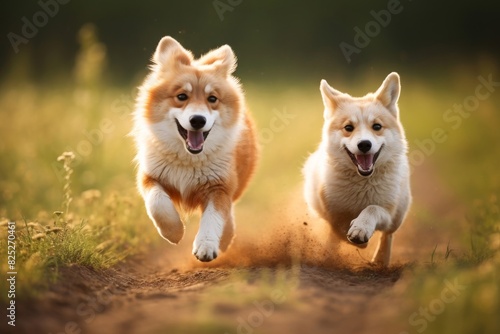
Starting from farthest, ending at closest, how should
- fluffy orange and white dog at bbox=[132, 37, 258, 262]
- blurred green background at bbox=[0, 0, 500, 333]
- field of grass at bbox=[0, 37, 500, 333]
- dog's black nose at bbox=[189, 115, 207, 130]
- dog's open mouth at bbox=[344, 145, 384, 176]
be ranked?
1. blurred green background at bbox=[0, 0, 500, 333]
2. dog's open mouth at bbox=[344, 145, 384, 176]
3. fluffy orange and white dog at bbox=[132, 37, 258, 262]
4. dog's black nose at bbox=[189, 115, 207, 130]
5. field of grass at bbox=[0, 37, 500, 333]

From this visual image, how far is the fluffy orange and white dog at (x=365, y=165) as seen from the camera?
5.52m

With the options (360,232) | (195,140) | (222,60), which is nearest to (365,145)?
(360,232)

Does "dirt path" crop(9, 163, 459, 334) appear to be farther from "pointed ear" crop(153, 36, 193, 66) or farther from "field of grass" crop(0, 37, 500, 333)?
"pointed ear" crop(153, 36, 193, 66)

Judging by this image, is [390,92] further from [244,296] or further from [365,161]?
[244,296]

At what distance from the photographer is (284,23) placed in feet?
50.8

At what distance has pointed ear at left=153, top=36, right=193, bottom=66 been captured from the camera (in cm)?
561

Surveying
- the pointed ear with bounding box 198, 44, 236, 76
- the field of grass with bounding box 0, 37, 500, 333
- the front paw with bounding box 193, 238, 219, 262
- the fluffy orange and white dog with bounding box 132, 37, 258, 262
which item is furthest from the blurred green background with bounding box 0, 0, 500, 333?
the pointed ear with bounding box 198, 44, 236, 76

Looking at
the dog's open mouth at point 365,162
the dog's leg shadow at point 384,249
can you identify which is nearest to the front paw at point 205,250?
the dog's open mouth at point 365,162

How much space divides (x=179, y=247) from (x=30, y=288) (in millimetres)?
3368

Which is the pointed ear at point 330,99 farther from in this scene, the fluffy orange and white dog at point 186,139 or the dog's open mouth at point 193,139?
the dog's open mouth at point 193,139

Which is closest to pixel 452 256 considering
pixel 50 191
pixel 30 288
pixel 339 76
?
pixel 30 288

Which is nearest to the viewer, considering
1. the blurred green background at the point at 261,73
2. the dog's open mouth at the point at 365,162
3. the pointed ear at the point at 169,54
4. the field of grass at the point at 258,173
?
the field of grass at the point at 258,173

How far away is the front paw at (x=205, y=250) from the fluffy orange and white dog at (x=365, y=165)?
1.35 meters

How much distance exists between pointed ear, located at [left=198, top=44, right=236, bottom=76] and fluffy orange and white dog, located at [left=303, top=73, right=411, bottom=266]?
0.98 meters
